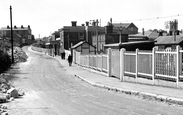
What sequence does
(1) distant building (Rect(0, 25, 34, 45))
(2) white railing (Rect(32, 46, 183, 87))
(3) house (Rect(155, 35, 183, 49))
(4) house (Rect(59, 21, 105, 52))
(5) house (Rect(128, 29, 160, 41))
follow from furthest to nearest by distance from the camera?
1. (1) distant building (Rect(0, 25, 34, 45))
2. (5) house (Rect(128, 29, 160, 41))
3. (4) house (Rect(59, 21, 105, 52))
4. (3) house (Rect(155, 35, 183, 49))
5. (2) white railing (Rect(32, 46, 183, 87))

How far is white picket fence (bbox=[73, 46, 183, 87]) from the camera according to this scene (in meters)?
12.7

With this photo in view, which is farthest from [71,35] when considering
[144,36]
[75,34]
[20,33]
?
[20,33]

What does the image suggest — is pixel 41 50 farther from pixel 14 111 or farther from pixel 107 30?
pixel 14 111

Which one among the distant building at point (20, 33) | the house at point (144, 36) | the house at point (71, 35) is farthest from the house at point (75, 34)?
the distant building at point (20, 33)

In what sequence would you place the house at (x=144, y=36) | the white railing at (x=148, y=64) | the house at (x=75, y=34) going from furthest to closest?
1. the house at (x=144, y=36)
2. the house at (x=75, y=34)
3. the white railing at (x=148, y=64)

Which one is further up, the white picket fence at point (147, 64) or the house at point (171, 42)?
the house at point (171, 42)

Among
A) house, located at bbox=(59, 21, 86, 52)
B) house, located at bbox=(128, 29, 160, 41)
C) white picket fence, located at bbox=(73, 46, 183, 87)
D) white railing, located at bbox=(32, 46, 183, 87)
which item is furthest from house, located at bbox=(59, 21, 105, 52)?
white railing, located at bbox=(32, 46, 183, 87)

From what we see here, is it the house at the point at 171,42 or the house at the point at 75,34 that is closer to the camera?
the house at the point at 171,42

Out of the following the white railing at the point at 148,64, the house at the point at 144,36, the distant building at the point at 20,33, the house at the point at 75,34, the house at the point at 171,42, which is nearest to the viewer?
the white railing at the point at 148,64

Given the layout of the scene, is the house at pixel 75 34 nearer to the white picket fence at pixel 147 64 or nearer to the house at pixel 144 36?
the house at pixel 144 36

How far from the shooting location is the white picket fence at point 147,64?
41.7ft

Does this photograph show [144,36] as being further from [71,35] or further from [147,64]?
[147,64]

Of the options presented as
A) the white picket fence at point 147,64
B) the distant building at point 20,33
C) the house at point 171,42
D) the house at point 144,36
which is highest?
the distant building at point 20,33

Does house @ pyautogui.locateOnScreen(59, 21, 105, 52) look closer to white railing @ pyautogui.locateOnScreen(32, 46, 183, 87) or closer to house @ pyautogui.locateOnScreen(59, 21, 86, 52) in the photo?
house @ pyautogui.locateOnScreen(59, 21, 86, 52)
